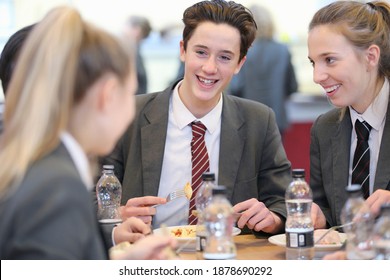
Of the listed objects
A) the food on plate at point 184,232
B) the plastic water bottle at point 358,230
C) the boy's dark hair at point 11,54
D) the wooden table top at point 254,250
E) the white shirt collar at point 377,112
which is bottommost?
the wooden table top at point 254,250

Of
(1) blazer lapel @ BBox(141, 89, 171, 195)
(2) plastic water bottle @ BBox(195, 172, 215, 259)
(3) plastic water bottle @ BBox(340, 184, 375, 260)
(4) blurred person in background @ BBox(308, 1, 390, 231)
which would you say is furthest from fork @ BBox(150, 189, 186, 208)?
(3) plastic water bottle @ BBox(340, 184, 375, 260)

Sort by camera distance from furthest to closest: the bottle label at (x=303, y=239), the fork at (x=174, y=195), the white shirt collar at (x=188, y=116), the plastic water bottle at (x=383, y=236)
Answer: the white shirt collar at (x=188, y=116), the fork at (x=174, y=195), the bottle label at (x=303, y=239), the plastic water bottle at (x=383, y=236)

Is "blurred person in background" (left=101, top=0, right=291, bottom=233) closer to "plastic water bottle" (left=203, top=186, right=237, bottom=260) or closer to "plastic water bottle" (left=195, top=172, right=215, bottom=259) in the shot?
"plastic water bottle" (left=195, top=172, right=215, bottom=259)

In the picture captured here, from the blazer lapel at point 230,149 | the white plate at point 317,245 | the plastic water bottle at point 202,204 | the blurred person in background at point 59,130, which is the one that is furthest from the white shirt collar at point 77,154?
the blazer lapel at point 230,149

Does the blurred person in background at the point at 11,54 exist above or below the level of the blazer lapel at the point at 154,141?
above

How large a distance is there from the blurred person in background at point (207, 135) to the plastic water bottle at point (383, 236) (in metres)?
1.00

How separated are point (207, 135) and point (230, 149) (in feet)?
0.38

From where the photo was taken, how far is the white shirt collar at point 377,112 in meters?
2.95

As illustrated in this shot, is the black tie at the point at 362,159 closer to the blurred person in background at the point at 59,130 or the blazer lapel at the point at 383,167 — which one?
the blazer lapel at the point at 383,167

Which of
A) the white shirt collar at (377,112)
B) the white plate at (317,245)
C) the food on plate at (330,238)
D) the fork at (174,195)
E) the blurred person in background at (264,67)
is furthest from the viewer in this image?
the blurred person in background at (264,67)

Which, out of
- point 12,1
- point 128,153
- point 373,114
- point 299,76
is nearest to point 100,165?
point 128,153

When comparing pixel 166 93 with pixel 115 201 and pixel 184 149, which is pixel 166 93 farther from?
pixel 115 201

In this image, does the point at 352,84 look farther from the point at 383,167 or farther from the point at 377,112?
the point at 383,167

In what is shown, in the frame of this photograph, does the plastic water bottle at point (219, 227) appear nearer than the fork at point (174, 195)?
Yes
